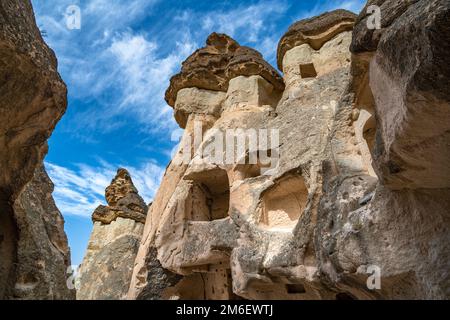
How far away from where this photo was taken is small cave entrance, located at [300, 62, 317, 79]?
9445mm

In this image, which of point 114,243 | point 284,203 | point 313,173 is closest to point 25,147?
point 313,173

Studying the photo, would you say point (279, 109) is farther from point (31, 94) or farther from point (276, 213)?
point (31, 94)

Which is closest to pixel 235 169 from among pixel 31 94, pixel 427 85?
pixel 31 94

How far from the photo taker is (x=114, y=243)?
13.2 meters

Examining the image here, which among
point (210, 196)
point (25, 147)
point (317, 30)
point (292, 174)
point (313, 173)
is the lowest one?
point (25, 147)

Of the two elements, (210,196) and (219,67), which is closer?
(210,196)

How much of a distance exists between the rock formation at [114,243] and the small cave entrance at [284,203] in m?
6.69

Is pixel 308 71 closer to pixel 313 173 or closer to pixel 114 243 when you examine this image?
pixel 313 173

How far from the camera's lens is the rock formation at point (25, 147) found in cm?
218

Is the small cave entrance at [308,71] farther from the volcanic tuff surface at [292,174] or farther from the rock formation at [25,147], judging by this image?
the rock formation at [25,147]

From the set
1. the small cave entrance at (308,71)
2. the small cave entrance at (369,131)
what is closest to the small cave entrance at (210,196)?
the small cave entrance at (308,71)

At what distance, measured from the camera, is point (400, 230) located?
2729mm

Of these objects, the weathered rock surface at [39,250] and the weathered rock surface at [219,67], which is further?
the weathered rock surface at [219,67]

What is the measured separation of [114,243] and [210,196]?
5802mm
